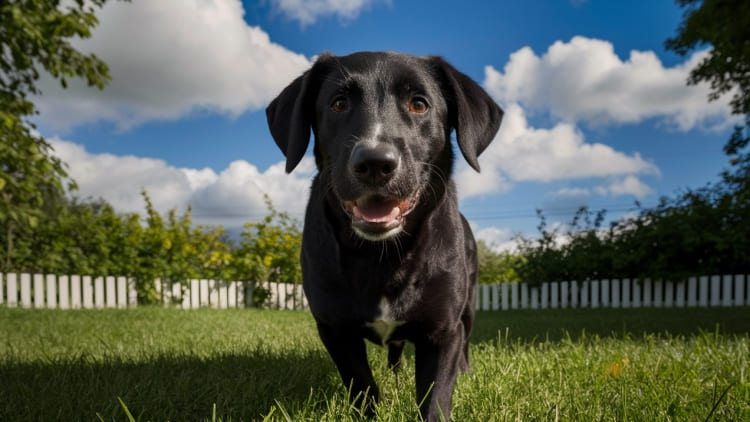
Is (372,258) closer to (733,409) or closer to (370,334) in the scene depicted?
(370,334)

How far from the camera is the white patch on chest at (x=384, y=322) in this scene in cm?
238

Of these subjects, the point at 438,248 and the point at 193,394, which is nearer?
the point at 438,248

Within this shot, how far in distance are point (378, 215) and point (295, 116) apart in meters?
0.67

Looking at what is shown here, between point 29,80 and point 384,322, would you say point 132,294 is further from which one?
point 384,322

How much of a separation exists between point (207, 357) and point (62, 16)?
8186mm

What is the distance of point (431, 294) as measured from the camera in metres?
2.44

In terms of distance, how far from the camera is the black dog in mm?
2297

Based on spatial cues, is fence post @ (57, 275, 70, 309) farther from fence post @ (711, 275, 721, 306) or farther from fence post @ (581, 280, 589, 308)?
fence post @ (711, 275, 721, 306)

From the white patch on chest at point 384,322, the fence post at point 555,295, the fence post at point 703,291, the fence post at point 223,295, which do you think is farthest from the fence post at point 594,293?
the white patch on chest at point 384,322

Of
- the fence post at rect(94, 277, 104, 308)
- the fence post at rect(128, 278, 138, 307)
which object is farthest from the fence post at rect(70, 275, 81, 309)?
the fence post at rect(128, 278, 138, 307)

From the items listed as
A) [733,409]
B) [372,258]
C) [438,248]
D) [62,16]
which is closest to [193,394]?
[372,258]

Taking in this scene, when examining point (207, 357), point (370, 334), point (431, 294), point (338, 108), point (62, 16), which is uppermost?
point (62, 16)

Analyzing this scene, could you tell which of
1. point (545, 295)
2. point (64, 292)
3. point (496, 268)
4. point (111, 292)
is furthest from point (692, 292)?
point (64, 292)

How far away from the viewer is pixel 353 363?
2.60 metres
